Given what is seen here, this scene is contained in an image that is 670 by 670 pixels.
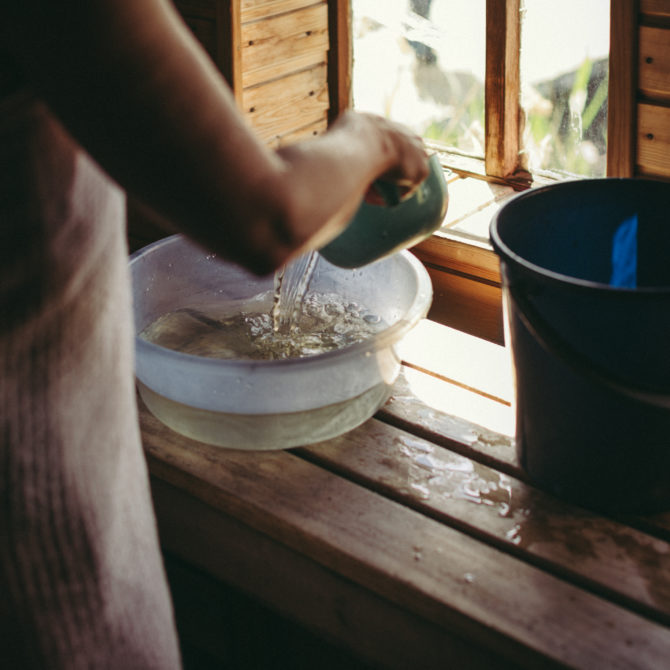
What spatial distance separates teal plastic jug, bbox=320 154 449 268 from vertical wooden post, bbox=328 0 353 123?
4.57 feet

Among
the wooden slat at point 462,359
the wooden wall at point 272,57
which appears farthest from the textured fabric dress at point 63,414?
the wooden wall at point 272,57

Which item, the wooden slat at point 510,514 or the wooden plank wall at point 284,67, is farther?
the wooden plank wall at point 284,67

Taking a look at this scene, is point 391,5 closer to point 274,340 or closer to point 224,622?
Result: point 274,340

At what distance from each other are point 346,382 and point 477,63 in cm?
132

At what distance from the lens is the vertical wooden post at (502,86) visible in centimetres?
198

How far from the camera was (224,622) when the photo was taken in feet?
4.83

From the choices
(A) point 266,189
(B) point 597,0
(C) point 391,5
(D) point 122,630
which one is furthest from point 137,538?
(C) point 391,5

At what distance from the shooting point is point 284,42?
221 centimetres

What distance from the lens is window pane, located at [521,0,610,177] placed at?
1.92 m

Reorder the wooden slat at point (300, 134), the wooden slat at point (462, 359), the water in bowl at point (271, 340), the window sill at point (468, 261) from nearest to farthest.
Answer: the water in bowl at point (271, 340) < the wooden slat at point (462, 359) < the window sill at point (468, 261) < the wooden slat at point (300, 134)

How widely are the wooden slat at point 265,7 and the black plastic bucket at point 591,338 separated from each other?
1188 millimetres

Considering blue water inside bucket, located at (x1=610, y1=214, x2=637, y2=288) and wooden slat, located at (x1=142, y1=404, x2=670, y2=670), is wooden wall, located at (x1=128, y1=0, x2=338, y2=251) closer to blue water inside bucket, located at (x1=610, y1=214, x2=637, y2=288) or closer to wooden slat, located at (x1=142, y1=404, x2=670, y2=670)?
wooden slat, located at (x1=142, y1=404, x2=670, y2=670)

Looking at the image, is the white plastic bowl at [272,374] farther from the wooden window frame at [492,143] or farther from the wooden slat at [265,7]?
the wooden slat at [265,7]

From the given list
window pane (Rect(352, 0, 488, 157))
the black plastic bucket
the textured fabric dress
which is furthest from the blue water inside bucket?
window pane (Rect(352, 0, 488, 157))
